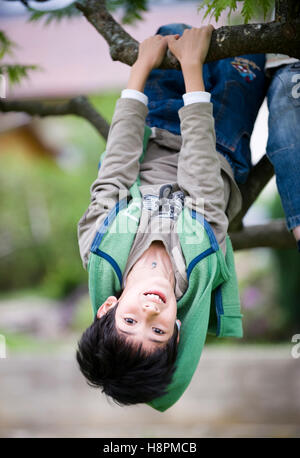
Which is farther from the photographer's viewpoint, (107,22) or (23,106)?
(23,106)

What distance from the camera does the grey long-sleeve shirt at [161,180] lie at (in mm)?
1266

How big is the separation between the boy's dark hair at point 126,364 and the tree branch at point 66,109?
2.98 ft

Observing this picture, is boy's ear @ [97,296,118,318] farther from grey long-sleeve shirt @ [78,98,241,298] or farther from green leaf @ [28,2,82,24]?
green leaf @ [28,2,82,24]

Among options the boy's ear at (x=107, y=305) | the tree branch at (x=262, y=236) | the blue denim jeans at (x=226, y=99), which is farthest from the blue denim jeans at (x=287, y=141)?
the tree branch at (x=262, y=236)

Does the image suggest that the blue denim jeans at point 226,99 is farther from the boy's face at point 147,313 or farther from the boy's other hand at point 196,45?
the boy's face at point 147,313

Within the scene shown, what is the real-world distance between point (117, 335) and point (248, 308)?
3861mm

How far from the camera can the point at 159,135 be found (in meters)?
1.46

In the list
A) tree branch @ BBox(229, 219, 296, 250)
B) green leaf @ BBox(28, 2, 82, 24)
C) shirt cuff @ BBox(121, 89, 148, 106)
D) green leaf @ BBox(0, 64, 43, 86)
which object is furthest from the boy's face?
green leaf @ BBox(28, 2, 82, 24)

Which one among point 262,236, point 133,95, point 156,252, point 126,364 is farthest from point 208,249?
point 262,236

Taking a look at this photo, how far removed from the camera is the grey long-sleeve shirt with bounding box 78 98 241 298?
1.27 m

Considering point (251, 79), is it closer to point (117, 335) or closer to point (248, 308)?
point (117, 335)

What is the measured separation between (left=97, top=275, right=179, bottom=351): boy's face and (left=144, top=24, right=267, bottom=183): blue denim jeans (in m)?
0.47

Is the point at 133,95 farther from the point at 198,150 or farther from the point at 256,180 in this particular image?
the point at 256,180
